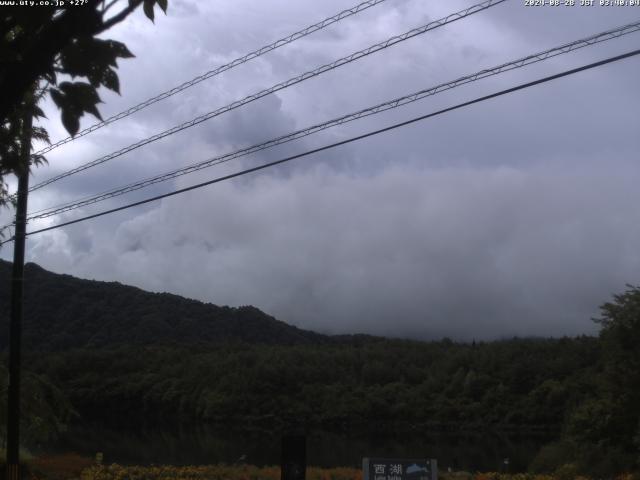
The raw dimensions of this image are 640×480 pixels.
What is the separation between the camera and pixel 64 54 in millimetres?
3121

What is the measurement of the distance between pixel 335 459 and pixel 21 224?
2350cm

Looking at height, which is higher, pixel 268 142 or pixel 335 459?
pixel 268 142

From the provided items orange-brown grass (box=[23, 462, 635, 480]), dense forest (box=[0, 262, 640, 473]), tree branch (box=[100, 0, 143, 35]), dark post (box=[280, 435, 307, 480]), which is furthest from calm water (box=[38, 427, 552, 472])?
tree branch (box=[100, 0, 143, 35])

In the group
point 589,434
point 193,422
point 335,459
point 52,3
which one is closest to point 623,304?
point 589,434

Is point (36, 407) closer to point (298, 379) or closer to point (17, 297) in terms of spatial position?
point (17, 297)

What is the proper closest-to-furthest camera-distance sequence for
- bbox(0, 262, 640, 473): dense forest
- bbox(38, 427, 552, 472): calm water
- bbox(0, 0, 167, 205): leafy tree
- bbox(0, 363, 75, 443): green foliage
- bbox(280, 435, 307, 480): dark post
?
bbox(0, 0, 167, 205): leafy tree, bbox(280, 435, 307, 480): dark post, bbox(0, 363, 75, 443): green foliage, bbox(38, 427, 552, 472): calm water, bbox(0, 262, 640, 473): dense forest

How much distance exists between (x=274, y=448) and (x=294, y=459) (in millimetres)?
39027

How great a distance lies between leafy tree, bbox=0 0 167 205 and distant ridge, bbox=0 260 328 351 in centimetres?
5204

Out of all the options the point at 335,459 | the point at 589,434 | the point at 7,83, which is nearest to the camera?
the point at 7,83

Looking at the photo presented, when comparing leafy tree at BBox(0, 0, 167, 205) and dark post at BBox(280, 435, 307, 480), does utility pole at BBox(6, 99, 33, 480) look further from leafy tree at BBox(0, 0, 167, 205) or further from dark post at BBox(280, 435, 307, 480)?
leafy tree at BBox(0, 0, 167, 205)

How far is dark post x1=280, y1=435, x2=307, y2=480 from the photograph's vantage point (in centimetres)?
752

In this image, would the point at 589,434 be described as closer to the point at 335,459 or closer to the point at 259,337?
the point at 335,459

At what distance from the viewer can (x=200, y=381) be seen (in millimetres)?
84375

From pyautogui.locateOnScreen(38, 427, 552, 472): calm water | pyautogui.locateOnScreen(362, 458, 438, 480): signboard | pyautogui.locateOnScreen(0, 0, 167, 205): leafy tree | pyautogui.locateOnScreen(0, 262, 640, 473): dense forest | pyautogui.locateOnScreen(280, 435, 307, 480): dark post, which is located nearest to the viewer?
pyautogui.locateOnScreen(0, 0, 167, 205): leafy tree
